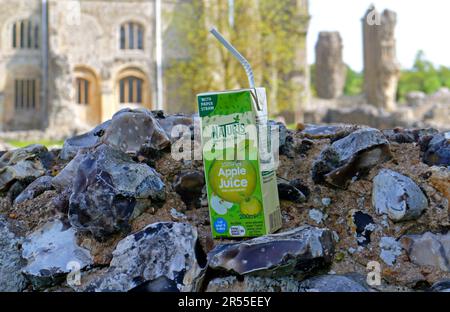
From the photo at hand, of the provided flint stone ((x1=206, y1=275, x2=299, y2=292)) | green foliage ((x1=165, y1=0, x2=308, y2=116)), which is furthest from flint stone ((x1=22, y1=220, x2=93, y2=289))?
green foliage ((x1=165, y1=0, x2=308, y2=116))

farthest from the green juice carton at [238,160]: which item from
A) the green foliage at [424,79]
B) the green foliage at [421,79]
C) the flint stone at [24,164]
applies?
the green foliage at [424,79]

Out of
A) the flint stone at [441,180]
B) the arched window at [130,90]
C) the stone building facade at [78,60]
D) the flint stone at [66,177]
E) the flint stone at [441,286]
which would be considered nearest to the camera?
the flint stone at [441,286]

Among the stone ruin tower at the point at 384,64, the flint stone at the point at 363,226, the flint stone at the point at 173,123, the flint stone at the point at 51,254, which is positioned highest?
the stone ruin tower at the point at 384,64

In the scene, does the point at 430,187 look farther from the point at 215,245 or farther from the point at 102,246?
the point at 102,246

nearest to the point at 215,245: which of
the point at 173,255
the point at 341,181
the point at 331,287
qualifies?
the point at 173,255

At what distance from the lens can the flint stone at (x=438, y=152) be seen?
9.12 ft

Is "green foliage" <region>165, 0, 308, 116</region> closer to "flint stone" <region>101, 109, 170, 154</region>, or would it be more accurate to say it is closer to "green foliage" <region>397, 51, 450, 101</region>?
"flint stone" <region>101, 109, 170, 154</region>

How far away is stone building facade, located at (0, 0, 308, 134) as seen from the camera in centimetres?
2775

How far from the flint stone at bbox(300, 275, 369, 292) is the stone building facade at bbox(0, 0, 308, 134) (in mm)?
25918

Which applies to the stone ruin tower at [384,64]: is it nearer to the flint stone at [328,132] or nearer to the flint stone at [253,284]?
the flint stone at [328,132]

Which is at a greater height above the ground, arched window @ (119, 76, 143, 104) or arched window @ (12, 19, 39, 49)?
arched window @ (12, 19, 39, 49)

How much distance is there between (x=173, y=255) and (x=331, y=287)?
26.7 inches

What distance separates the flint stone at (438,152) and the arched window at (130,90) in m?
26.2

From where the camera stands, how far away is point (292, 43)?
20.4 metres
